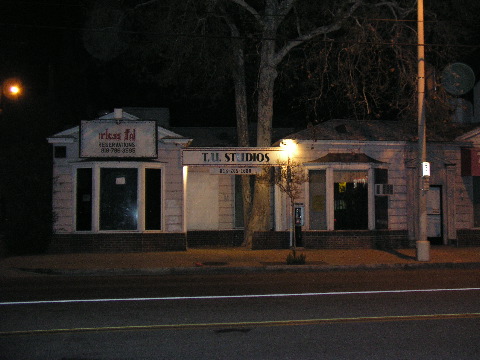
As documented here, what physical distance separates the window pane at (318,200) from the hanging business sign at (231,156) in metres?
1.58

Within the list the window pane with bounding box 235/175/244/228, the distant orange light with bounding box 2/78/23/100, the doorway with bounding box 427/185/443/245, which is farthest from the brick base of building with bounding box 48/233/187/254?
the doorway with bounding box 427/185/443/245

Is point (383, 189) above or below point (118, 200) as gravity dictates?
above

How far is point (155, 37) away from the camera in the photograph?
2108 centimetres

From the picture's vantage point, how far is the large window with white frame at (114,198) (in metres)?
19.4

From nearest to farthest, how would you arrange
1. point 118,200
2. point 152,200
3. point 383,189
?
point 118,200 < point 152,200 < point 383,189

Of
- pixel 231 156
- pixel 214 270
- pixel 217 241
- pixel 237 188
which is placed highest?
pixel 231 156

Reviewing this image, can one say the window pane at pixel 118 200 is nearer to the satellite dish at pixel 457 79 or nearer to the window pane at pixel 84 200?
the window pane at pixel 84 200

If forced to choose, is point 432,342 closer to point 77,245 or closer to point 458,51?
point 77,245

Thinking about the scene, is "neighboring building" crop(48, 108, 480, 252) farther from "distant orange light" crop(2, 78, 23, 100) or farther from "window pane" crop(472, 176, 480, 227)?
"distant orange light" crop(2, 78, 23, 100)

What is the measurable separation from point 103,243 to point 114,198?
1.57m

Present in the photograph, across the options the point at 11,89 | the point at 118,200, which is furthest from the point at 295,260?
the point at 11,89

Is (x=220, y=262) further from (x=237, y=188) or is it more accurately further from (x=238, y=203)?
(x=237, y=188)

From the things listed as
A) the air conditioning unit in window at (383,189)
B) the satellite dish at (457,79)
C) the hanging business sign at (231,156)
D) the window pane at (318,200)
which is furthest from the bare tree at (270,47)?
the air conditioning unit in window at (383,189)

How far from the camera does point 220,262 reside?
1686 cm
